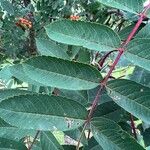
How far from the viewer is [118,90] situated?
0.68 metres

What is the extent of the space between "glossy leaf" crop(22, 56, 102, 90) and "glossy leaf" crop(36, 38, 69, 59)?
0.35ft

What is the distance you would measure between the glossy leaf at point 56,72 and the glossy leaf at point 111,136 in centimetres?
6

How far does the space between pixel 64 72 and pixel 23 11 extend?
108 cm

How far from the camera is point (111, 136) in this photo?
64 cm

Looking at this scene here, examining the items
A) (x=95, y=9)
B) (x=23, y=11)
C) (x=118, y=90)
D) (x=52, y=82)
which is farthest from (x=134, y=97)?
(x=23, y=11)

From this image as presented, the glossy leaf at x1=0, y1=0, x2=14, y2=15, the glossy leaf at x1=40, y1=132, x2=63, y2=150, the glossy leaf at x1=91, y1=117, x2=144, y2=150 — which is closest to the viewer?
the glossy leaf at x1=91, y1=117, x2=144, y2=150

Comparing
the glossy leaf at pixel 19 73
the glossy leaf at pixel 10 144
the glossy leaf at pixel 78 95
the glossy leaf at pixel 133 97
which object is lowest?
the glossy leaf at pixel 10 144

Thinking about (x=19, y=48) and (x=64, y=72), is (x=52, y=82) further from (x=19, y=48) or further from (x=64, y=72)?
(x=19, y=48)

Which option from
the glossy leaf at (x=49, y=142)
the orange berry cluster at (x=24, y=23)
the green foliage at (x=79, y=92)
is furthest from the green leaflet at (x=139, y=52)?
the orange berry cluster at (x=24, y=23)

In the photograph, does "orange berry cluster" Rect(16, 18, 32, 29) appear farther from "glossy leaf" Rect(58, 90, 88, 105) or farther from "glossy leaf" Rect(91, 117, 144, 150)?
"glossy leaf" Rect(91, 117, 144, 150)

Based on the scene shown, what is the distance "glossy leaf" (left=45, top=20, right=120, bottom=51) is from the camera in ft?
2.13

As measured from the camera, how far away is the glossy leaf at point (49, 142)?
0.75 m

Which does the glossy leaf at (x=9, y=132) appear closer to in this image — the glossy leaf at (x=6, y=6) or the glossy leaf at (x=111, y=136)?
the glossy leaf at (x=111, y=136)

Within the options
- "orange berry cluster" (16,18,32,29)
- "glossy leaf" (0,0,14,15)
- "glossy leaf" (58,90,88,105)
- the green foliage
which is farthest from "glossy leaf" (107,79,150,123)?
"orange berry cluster" (16,18,32,29)
